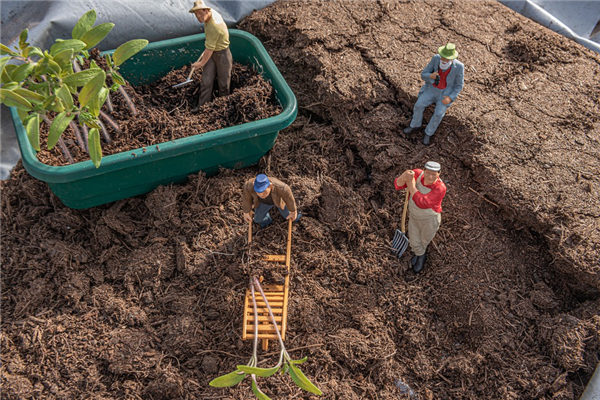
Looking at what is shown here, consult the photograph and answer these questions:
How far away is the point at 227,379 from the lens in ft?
5.95

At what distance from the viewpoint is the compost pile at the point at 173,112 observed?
242 centimetres

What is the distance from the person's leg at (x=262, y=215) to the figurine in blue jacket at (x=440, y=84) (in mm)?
1030

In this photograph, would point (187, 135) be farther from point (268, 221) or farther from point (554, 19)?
point (554, 19)

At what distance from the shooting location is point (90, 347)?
2.11m

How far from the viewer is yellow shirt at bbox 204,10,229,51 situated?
93.5 inches

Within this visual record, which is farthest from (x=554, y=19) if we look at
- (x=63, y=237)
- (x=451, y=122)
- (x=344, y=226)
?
(x=63, y=237)

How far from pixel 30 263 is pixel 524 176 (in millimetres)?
2727

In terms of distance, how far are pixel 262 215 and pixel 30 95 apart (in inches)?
47.4

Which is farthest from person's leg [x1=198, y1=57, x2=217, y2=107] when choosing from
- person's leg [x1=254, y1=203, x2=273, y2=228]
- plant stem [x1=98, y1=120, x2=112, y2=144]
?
person's leg [x1=254, y1=203, x2=273, y2=228]

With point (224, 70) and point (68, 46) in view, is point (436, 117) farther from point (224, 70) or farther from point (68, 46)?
point (68, 46)

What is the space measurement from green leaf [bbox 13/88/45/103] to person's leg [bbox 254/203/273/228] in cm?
112

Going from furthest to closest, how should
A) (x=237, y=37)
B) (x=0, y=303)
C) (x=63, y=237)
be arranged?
(x=237, y=37) → (x=63, y=237) → (x=0, y=303)

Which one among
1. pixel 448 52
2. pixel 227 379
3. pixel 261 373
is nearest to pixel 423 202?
pixel 448 52

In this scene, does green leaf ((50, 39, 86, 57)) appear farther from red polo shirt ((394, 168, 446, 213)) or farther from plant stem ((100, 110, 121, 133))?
red polo shirt ((394, 168, 446, 213))
